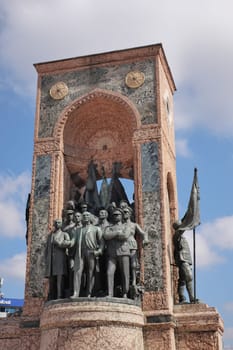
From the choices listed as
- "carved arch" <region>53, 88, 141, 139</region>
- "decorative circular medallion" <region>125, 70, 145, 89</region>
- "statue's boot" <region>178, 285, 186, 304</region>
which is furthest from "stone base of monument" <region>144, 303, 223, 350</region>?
"decorative circular medallion" <region>125, 70, 145, 89</region>

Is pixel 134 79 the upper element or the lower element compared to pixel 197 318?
upper

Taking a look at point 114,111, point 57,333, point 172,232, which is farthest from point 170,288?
point 114,111

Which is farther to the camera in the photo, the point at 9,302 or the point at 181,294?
the point at 9,302

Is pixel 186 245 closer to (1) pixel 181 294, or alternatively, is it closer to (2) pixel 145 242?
(1) pixel 181 294

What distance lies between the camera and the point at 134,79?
14.6 meters

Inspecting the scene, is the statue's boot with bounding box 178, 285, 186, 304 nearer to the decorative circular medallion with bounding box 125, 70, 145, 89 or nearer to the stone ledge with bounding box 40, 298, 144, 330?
the stone ledge with bounding box 40, 298, 144, 330

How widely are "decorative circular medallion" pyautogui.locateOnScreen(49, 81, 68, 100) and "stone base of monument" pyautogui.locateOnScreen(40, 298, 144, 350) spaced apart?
6265 mm

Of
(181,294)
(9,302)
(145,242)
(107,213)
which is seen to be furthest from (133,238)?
(9,302)

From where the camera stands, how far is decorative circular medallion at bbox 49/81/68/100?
15.0 metres

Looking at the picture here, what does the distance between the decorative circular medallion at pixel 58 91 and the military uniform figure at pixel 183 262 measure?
496cm

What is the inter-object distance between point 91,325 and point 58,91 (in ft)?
23.3

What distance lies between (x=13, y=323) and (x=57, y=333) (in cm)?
246

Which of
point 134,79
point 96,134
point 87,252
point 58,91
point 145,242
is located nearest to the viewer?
point 87,252

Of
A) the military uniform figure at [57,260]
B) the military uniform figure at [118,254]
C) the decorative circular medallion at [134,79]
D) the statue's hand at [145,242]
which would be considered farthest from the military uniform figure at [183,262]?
the decorative circular medallion at [134,79]
